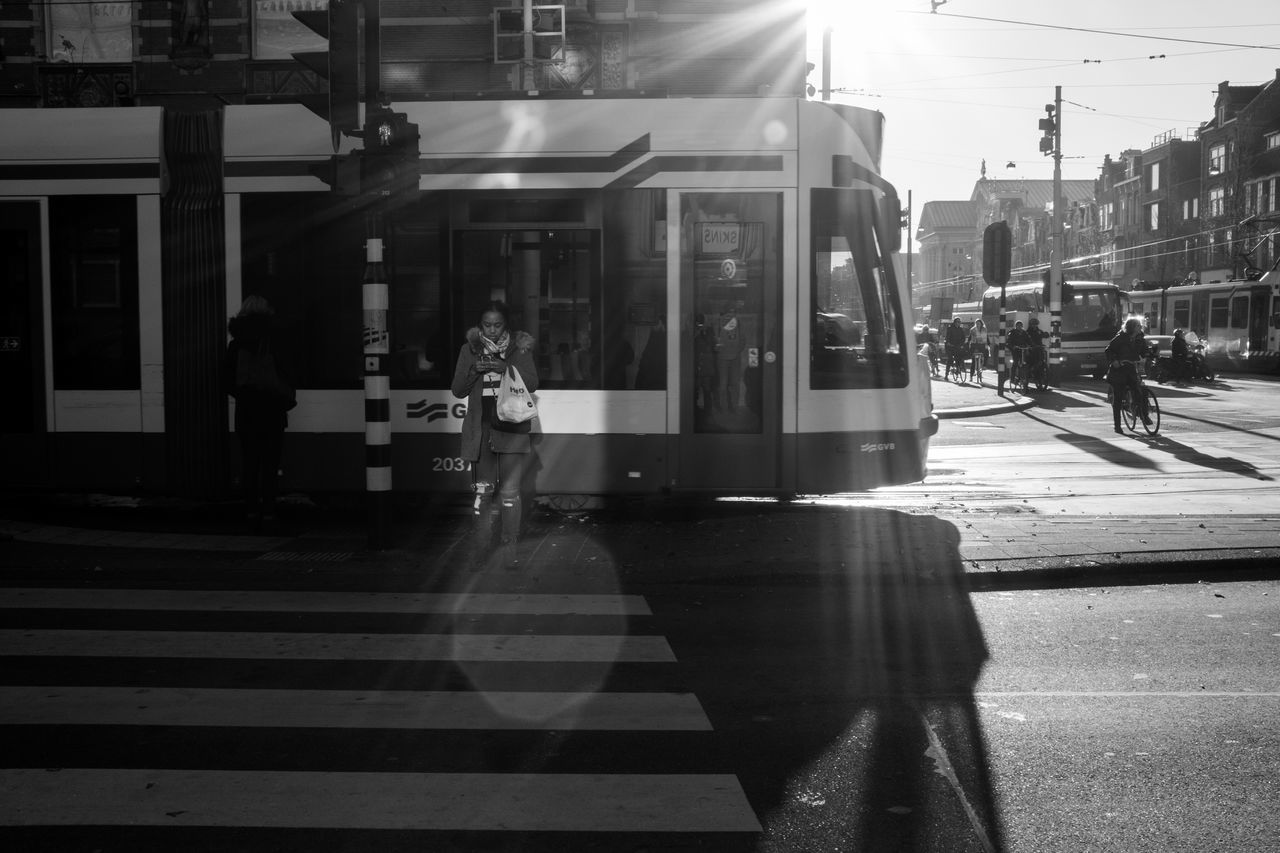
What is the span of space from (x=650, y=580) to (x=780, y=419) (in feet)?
8.33

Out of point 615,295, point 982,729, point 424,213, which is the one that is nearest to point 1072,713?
point 982,729

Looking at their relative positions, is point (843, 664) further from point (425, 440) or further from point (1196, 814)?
point (425, 440)

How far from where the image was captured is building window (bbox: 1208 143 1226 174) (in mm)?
74750

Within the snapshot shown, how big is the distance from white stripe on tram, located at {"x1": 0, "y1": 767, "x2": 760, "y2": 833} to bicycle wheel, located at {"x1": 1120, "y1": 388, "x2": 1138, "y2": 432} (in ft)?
52.3

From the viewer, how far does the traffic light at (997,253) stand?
13.1 m

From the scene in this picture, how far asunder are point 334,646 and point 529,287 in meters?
4.44

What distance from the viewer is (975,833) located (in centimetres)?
393

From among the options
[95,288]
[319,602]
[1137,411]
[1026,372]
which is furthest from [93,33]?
[319,602]

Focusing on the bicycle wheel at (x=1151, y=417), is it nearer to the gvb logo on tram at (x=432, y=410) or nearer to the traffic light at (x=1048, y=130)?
the gvb logo on tram at (x=432, y=410)

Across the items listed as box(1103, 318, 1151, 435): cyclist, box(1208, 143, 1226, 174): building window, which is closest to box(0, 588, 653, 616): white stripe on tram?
box(1103, 318, 1151, 435): cyclist

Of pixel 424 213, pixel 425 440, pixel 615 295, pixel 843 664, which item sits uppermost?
pixel 424 213

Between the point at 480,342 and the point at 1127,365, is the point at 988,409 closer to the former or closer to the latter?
the point at 1127,365

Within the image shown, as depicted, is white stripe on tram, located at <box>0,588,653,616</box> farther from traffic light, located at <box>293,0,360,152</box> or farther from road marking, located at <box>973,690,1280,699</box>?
traffic light, located at <box>293,0,360,152</box>

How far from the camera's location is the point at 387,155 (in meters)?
8.52
